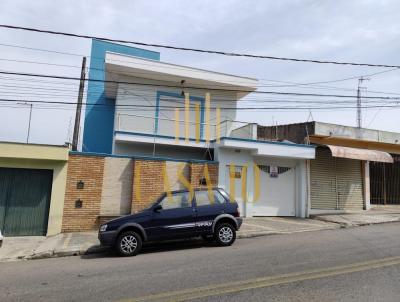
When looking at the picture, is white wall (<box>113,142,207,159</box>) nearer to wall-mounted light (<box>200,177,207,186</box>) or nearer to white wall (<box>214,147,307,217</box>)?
white wall (<box>214,147,307,217</box>)

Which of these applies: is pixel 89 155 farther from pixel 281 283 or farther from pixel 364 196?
pixel 364 196

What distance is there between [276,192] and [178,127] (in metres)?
5.80

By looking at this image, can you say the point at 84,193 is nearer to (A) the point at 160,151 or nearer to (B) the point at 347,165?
(A) the point at 160,151

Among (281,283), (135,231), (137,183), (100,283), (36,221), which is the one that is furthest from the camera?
(137,183)

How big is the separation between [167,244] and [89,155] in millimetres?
4975

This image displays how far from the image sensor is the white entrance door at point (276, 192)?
1697cm

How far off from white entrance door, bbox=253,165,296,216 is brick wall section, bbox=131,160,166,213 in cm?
461

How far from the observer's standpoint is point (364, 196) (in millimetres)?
19609

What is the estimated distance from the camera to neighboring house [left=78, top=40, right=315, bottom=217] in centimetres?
1653

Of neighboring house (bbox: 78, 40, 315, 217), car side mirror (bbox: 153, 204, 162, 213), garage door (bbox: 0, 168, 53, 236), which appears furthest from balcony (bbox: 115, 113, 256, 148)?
car side mirror (bbox: 153, 204, 162, 213)

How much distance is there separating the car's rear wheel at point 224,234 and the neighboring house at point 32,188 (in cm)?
612

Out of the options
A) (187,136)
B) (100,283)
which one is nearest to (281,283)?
(100,283)

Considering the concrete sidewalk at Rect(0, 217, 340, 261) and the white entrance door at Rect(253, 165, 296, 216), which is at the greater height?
the white entrance door at Rect(253, 165, 296, 216)

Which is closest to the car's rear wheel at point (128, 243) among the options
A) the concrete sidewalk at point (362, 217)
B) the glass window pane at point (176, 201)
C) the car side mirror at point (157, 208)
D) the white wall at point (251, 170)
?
the car side mirror at point (157, 208)
